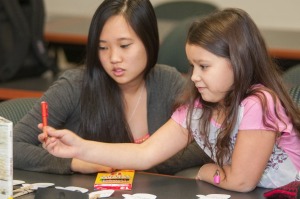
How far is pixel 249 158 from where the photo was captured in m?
1.97

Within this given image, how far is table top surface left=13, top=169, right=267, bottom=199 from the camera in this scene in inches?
76.0

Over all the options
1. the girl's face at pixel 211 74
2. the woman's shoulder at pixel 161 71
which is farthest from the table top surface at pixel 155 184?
the woman's shoulder at pixel 161 71

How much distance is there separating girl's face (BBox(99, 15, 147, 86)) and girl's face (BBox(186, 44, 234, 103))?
0.36 meters

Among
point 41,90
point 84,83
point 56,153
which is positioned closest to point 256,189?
point 56,153

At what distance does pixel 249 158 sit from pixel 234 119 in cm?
11

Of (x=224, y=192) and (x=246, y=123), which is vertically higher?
(x=246, y=123)

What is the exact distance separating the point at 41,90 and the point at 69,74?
4.48 feet

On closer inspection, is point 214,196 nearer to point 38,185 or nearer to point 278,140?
point 278,140

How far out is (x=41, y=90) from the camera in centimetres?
379

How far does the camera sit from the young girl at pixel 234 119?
77.7 inches

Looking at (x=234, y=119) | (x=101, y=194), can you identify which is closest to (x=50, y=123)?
(x=101, y=194)

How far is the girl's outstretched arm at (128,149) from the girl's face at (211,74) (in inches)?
7.4

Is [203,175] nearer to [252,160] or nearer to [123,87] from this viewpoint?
[252,160]

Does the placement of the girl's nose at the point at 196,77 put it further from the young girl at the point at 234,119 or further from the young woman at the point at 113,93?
the young woman at the point at 113,93
